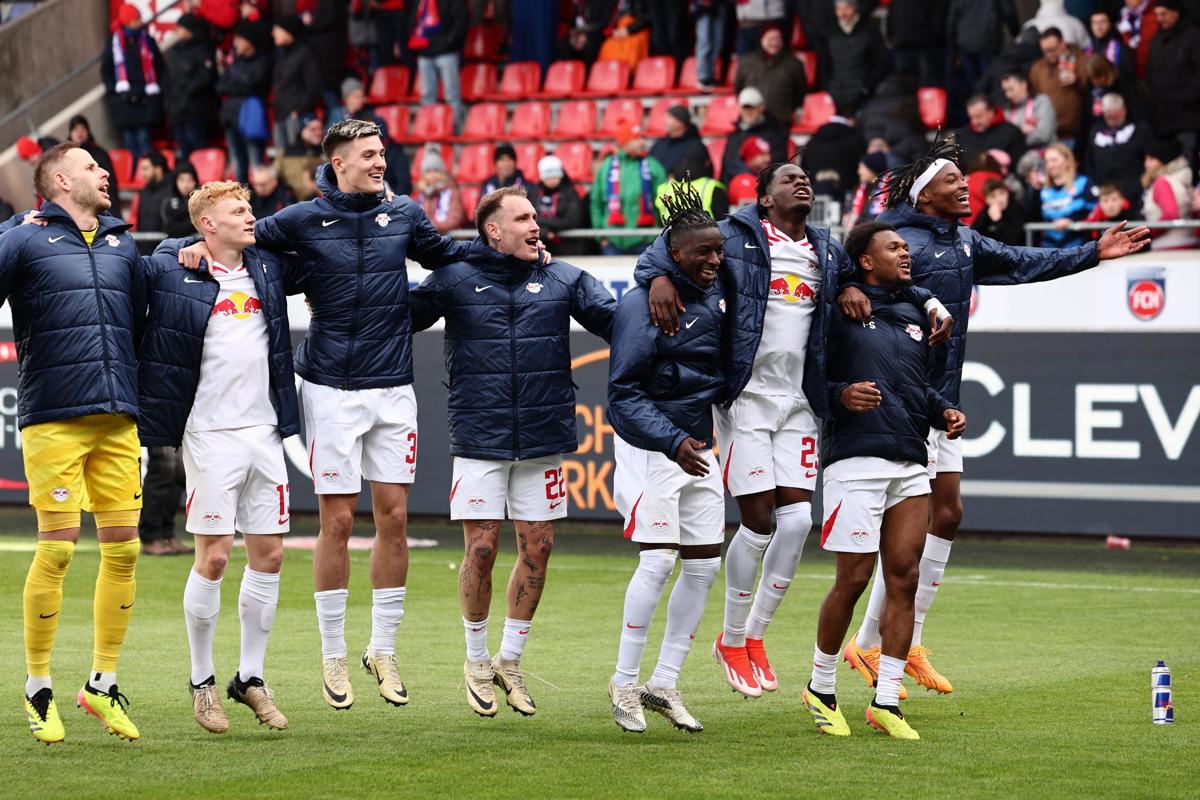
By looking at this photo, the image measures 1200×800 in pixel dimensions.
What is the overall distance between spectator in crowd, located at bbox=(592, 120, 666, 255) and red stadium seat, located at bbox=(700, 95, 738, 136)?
2.23 meters

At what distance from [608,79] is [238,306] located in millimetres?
12897

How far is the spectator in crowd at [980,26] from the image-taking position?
17.0 metres

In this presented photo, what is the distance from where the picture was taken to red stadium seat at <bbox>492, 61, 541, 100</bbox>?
67.4 ft

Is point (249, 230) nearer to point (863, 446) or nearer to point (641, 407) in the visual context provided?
point (641, 407)

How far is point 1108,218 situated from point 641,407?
27.0 ft

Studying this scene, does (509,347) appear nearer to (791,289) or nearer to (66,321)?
(791,289)

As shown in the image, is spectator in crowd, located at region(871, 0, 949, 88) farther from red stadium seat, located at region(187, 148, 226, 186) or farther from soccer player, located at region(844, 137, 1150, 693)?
soccer player, located at region(844, 137, 1150, 693)

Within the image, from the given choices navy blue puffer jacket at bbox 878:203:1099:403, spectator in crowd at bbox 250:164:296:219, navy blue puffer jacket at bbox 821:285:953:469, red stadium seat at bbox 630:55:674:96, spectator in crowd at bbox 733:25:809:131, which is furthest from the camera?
red stadium seat at bbox 630:55:674:96

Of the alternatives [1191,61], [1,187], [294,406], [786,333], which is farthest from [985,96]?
[1,187]

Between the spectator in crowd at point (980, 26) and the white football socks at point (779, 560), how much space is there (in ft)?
31.8

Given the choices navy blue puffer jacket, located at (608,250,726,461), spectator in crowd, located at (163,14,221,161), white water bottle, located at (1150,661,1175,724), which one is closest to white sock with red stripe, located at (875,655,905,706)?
white water bottle, located at (1150,661,1175,724)

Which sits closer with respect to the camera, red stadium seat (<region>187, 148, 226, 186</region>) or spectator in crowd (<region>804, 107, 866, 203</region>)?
spectator in crowd (<region>804, 107, 866, 203</region>)

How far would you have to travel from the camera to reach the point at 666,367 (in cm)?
737

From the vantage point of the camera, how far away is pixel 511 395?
306 inches
